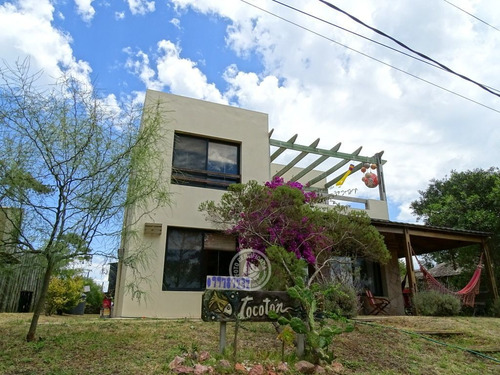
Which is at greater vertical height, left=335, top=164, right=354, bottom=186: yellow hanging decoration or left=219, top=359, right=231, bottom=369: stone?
left=335, top=164, right=354, bottom=186: yellow hanging decoration

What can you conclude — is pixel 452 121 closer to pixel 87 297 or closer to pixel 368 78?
pixel 368 78

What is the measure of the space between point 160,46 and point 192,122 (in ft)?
8.11

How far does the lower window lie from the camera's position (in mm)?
8547

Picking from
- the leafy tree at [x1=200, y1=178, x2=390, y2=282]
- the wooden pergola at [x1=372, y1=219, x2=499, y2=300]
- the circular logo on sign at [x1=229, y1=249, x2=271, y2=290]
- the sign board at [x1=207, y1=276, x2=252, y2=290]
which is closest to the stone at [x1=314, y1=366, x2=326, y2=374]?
the sign board at [x1=207, y1=276, x2=252, y2=290]

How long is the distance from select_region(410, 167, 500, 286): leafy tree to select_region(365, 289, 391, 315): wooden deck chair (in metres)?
6.22

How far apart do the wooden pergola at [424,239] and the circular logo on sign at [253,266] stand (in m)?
3.74

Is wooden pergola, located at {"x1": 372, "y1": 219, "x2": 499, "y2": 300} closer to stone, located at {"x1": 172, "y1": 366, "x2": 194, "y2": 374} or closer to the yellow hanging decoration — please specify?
the yellow hanging decoration

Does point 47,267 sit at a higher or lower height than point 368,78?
lower

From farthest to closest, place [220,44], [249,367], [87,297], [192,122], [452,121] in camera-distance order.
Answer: [87,297] → [192,122] → [452,121] → [220,44] → [249,367]

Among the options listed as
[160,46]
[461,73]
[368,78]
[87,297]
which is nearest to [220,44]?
[160,46]

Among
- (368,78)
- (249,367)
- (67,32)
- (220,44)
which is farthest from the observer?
(368,78)

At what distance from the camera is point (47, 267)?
4824mm

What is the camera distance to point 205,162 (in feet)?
32.9

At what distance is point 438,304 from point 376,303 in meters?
1.98
